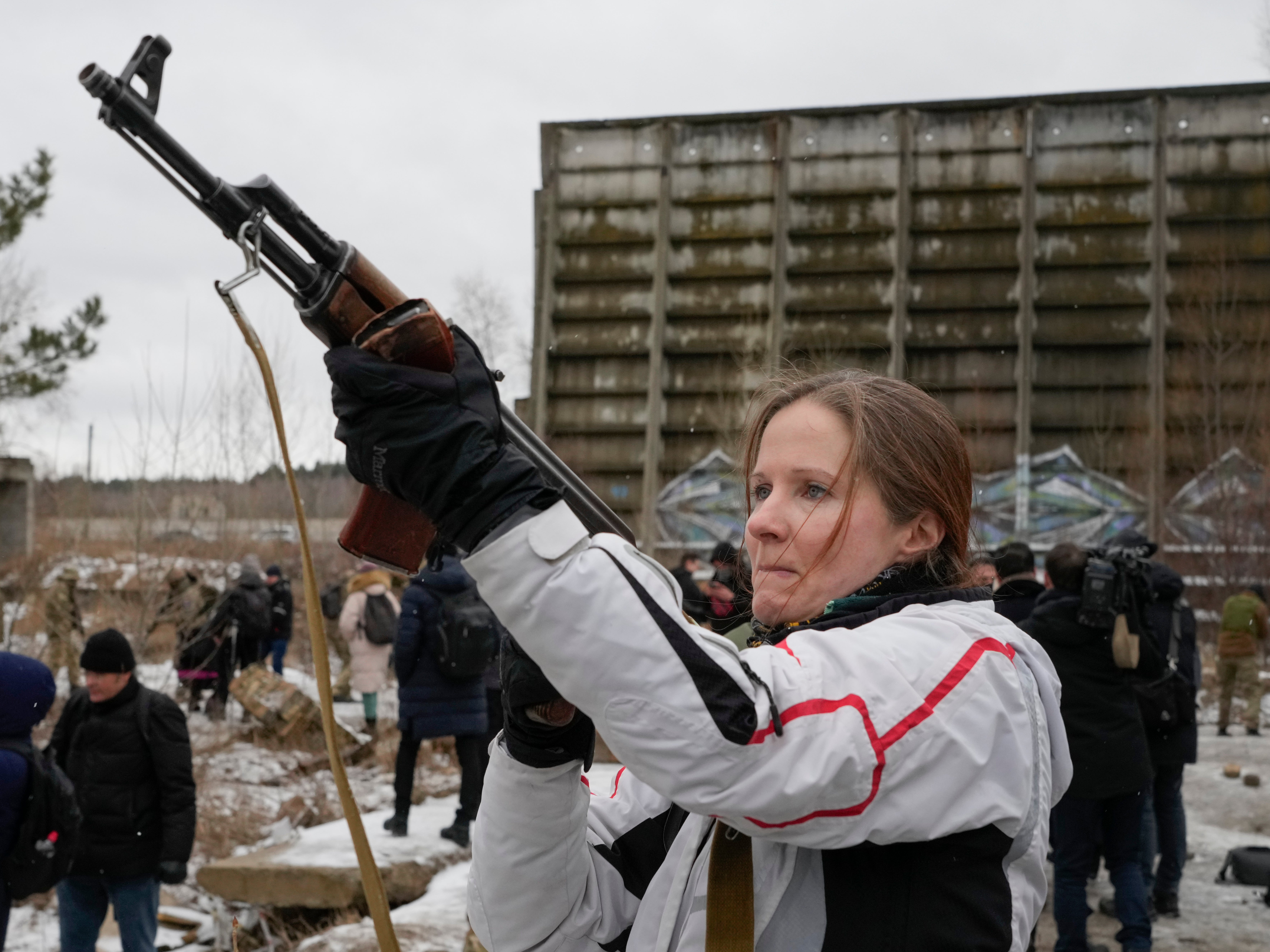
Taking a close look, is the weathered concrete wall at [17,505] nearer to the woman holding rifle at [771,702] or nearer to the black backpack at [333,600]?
the black backpack at [333,600]

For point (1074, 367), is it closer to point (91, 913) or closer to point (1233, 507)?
point (1233, 507)

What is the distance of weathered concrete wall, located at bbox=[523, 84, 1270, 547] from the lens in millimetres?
15273

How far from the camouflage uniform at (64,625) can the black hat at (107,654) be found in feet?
17.4

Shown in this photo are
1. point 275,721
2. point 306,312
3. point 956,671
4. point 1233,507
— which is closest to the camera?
point 956,671

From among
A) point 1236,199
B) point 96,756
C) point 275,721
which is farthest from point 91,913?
point 1236,199

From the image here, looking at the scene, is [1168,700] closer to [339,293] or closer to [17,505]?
[339,293]

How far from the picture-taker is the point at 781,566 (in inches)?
59.1

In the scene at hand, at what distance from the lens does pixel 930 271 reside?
16.0 m

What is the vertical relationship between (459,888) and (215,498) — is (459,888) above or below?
below

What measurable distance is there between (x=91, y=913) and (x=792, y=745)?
5.20 metres

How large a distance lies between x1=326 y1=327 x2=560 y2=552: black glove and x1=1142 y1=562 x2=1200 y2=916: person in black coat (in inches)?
209

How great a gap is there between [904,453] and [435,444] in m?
0.64

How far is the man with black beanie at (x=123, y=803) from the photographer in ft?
17.0

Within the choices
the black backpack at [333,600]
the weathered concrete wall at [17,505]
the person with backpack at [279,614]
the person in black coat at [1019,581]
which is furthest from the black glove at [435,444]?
the weathered concrete wall at [17,505]
